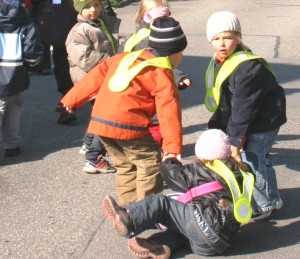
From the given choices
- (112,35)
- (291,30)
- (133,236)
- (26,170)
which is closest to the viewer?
(133,236)

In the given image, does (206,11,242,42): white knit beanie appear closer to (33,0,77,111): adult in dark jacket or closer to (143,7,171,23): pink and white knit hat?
(143,7,171,23): pink and white knit hat

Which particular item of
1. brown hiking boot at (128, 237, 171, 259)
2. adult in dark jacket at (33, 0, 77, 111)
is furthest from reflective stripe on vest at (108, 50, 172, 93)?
adult in dark jacket at (33, 0, 77, 111)

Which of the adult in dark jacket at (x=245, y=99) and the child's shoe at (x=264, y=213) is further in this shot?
the child's shoe at (x=264, y=213)

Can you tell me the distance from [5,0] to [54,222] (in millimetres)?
2131

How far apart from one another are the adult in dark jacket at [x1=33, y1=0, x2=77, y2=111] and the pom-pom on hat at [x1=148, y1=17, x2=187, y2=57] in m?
3.05

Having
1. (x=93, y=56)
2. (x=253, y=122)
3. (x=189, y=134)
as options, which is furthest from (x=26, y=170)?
(x=253, y=122)

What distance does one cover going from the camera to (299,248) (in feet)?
15.3

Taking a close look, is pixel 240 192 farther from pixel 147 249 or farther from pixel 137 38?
pixel 137 38

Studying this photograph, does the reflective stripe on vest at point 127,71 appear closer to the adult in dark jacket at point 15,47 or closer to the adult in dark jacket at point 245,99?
the adult in dark jacket at point 245,99

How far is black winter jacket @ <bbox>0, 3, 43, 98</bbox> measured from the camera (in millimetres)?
6250

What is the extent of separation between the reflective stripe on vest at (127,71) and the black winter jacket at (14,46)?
70.7 inches

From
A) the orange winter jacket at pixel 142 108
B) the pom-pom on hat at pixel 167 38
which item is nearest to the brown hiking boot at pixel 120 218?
the orange winter jacket at pixel 142 108

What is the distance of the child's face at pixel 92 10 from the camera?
6438 mm

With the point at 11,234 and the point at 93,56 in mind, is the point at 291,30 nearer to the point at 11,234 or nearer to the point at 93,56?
the point at 93,56
